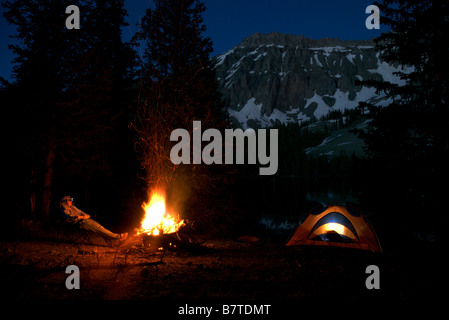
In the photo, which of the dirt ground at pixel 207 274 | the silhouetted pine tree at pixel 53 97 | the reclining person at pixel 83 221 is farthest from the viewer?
the silhouetted pine tree at pixel 53 97

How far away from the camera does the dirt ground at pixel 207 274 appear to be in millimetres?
4973

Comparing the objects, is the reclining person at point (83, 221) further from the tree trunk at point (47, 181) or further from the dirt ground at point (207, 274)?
the tree trunk at point (47, 181)

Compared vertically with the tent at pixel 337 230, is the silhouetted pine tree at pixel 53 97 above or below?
above

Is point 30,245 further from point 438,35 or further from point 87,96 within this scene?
point 438,35

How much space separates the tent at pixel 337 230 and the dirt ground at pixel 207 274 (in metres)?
0.71

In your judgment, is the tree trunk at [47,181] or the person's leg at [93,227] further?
the tree trunk at [47,181]

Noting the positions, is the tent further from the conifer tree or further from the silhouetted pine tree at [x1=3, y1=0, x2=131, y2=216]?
the silhouetted pine tree at [x1=3, y1=0, x2=131, y2=216]

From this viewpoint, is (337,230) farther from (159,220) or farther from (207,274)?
(159,220)

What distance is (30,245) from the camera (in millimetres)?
8297

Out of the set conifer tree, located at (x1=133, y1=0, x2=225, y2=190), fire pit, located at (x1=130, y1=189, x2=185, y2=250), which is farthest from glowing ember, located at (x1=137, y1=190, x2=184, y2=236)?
conifer tree, located at (x1=133, y1=0, x2=225, y2=190)

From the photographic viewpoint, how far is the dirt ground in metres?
4.97

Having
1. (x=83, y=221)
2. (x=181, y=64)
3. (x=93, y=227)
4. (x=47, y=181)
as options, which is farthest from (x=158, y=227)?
(x=181, y=64)

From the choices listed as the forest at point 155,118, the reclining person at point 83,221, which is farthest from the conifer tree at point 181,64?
the reclining person at point 83,221
